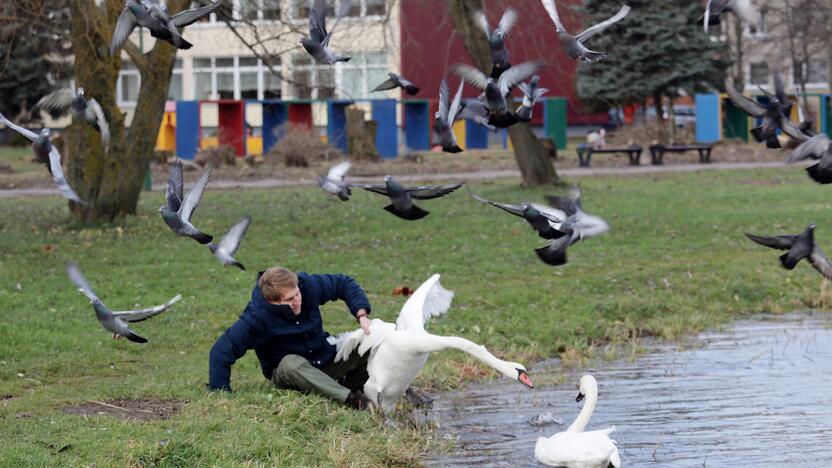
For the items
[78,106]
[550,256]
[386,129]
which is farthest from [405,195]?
[386,129]

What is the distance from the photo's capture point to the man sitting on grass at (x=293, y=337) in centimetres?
826

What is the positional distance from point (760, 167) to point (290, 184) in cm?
1160

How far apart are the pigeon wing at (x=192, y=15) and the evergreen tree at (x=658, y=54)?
3257 centimetres

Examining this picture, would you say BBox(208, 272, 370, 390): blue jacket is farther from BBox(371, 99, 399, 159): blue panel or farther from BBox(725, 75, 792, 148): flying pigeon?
BBox(371, 99, 399, 159): blue panel

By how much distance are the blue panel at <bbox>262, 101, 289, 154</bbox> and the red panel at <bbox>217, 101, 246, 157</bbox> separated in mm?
731

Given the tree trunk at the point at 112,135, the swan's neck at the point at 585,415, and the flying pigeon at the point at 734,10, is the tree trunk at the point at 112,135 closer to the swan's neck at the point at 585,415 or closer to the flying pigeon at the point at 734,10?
the flying pigeon at the point at 734,10

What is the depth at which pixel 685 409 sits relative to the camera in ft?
31.0

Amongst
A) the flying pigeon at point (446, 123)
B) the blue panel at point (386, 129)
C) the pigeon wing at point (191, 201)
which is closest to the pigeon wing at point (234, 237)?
the pigeon wing at point (191, 201)

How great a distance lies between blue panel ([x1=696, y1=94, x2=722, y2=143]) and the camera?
40.6 meters

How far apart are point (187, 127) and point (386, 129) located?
6.15m

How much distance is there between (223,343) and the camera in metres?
8.38

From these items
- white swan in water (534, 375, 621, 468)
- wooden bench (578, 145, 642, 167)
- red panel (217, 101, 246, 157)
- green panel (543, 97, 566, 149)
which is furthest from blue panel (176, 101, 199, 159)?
white swan in water (534, 375, 621, 468)

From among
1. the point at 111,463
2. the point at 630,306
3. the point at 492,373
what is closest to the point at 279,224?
the point at 630,306

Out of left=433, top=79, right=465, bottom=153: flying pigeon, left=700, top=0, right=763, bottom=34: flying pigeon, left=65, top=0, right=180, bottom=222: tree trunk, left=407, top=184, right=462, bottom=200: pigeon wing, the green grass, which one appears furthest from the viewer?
left=65, top=0, right=180, bottom=222: tree trunk
